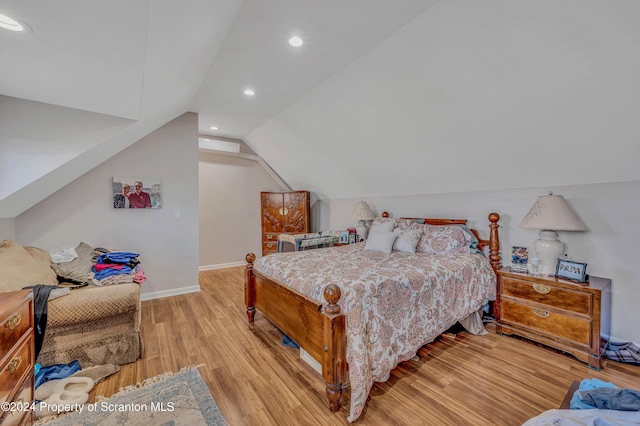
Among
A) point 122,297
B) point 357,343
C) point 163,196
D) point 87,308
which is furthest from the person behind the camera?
point 163,196

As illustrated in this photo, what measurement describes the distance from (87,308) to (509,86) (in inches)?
145

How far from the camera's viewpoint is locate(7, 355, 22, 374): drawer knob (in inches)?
45.8

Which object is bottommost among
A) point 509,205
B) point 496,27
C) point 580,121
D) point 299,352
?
point 299,352

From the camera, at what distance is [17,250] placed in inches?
86.3

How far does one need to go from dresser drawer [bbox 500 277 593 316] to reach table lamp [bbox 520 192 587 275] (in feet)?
0.66

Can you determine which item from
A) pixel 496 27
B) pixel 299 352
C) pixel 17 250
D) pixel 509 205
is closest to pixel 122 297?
pixel 17 250

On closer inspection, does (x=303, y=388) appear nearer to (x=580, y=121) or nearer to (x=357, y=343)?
(x=357, y=343)

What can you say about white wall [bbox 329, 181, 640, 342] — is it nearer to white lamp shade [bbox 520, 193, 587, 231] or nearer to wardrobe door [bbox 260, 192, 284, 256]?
white lamp shade [bbox 520, 193, 587, 231]

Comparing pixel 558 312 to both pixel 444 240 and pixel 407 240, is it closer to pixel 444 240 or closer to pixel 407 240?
pixel 444 240

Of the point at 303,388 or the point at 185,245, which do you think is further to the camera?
the point at 185,245

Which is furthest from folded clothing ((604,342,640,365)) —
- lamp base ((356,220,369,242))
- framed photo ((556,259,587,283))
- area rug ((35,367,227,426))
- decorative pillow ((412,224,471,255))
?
area rug ((35,367,227,426))

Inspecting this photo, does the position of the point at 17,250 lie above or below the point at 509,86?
below

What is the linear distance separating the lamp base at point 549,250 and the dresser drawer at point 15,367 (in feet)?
11.8

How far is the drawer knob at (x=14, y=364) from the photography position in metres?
1.16
